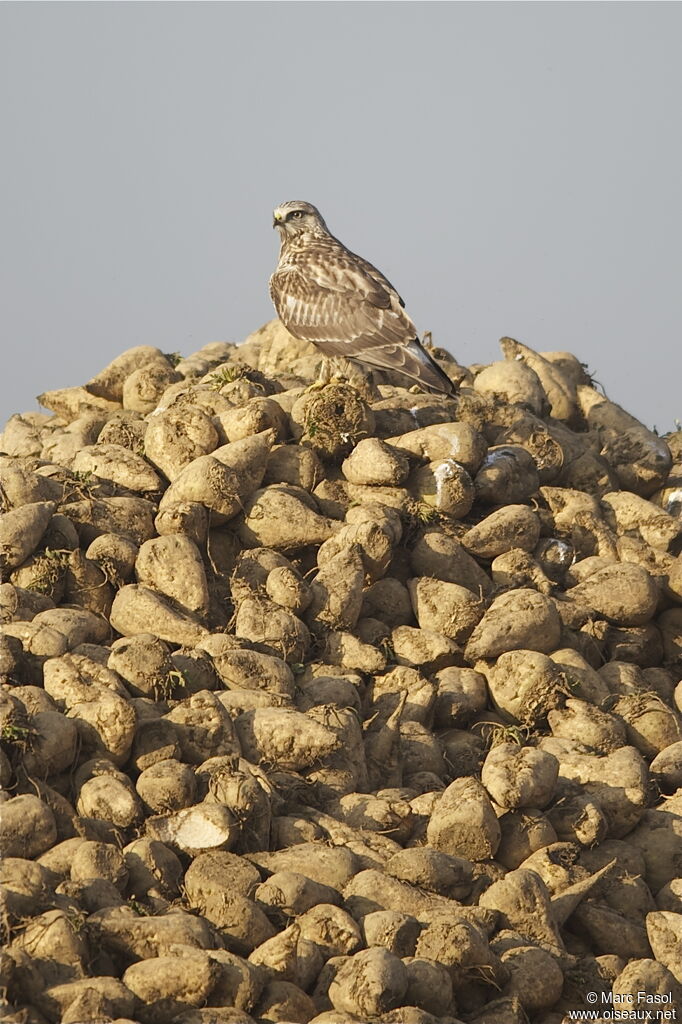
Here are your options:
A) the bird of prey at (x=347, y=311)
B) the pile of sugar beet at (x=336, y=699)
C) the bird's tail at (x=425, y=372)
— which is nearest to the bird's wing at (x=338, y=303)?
the bird of prey at (x=347, y=311)

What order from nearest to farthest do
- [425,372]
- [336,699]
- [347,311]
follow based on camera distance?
[336,699] < [425,372] < [347,311]

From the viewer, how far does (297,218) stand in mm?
15039

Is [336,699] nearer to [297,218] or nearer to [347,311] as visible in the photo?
[347,311]

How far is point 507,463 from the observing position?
12.1m

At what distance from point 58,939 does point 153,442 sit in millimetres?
5678

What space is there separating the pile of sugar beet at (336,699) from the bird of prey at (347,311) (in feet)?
1.16

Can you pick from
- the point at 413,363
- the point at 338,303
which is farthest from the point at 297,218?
the point at 413,363

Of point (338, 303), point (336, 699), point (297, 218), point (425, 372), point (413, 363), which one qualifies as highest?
point (297, 218)

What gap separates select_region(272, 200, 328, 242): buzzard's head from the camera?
1502 cm

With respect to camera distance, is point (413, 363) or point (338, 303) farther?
point (338, 303)

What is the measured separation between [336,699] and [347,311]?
5.09 metres

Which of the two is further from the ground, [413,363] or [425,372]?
[413,363]

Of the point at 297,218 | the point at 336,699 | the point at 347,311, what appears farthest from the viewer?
the point at 297,218

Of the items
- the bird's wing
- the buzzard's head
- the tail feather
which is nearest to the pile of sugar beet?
the tail feather
